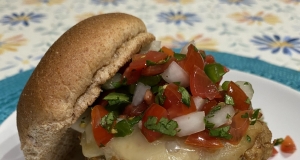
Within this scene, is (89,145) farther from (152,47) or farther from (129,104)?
(152,47)

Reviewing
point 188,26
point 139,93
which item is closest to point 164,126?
point 139,93

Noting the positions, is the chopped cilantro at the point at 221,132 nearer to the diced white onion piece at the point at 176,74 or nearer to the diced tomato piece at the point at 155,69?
the diced white onion piece at the point at 176,74

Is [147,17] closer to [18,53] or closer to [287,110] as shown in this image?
[18,53]

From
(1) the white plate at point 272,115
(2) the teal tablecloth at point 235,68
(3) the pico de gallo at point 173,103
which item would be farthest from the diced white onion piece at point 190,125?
(2) the teal tablecloth at point 235,68

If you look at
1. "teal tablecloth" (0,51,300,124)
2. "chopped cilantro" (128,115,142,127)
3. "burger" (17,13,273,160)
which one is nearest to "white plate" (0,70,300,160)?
"teal tablecloth" (0,51,300,124)

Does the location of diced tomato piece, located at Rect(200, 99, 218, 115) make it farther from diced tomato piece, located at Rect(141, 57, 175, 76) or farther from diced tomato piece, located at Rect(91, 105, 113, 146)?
diced tomato piece, located at Rect(91, 105, 113, 146)

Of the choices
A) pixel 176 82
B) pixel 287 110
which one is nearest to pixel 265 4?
pixel 287 110
